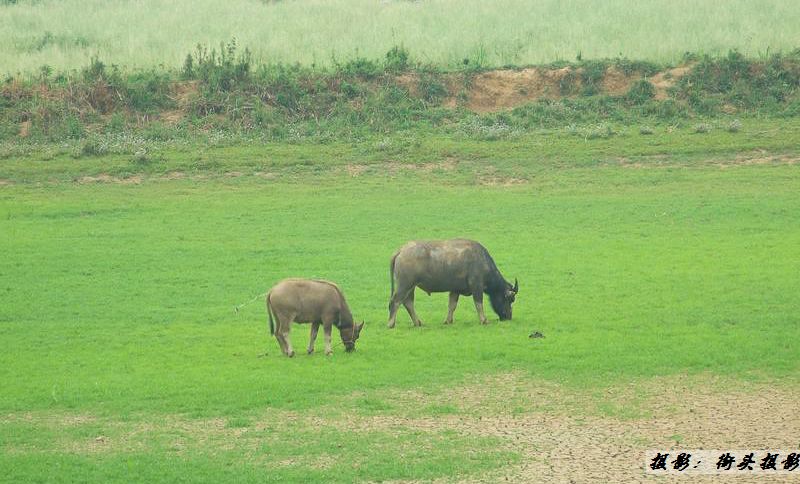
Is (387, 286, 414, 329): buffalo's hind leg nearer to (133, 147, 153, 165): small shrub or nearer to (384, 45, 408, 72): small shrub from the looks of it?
(133, 147, 153, 165): small shrub

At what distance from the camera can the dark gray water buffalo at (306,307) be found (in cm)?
1738

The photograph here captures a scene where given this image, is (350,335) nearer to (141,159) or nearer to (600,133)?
(141,159)

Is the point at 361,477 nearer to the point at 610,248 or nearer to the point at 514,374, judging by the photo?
the point at 514,374

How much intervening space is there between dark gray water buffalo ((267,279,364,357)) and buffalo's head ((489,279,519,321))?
10.6 feet

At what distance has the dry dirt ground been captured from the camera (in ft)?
43.4

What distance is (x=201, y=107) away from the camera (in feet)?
145

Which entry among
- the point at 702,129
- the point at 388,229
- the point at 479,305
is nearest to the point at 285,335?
the point at 479,305

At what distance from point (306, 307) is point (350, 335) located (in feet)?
3.13

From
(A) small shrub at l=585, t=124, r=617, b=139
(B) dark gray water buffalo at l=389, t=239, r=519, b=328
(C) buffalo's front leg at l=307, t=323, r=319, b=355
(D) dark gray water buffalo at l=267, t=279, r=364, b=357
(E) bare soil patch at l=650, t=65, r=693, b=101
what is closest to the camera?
(D) dark gray water buffalo at l=267, t=279, r=364, b=357

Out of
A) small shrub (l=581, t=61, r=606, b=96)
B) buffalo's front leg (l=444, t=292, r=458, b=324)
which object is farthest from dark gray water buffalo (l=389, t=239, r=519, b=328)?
small shrub (l=581, t=61, r=606, b=96)

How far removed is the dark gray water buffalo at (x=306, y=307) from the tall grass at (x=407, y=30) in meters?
30.9

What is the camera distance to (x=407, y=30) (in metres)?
Answer: 52.7

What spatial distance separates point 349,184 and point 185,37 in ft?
62.1

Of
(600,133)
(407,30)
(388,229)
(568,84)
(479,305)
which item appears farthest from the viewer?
(407,30)
